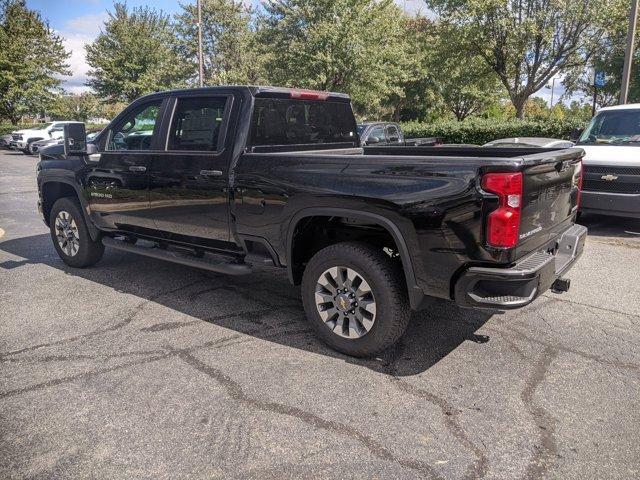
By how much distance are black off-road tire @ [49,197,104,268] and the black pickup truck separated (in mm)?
23

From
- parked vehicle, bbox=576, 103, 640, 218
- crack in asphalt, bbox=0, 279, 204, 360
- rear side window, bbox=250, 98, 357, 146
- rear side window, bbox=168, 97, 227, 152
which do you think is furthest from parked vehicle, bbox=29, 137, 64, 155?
parked vehicle, bbox=576, 103, 640, 218

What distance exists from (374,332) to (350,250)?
0.59 meters

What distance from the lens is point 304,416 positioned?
3.01m

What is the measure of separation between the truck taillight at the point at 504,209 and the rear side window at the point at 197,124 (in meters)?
2.37

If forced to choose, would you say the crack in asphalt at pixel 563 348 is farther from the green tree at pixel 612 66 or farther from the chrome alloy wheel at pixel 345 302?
the green tree at pixel 612 66

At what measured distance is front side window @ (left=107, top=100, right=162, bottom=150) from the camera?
198 inches

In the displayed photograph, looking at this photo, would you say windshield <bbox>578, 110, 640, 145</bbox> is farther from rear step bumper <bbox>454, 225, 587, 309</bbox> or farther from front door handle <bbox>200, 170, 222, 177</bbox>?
front door handle <bbox>200, 170, 222, 177</bbox>

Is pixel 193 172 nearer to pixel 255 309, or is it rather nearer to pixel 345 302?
pixel 255 309

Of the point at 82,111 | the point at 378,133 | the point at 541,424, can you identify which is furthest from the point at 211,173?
the point at 82,111

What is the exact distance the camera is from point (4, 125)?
36031mm

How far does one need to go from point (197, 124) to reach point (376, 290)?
2307mm

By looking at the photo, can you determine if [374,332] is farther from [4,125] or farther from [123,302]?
[4,125]

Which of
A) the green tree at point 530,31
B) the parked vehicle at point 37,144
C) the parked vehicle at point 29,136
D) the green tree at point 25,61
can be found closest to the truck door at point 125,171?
the green tree at point 530,31

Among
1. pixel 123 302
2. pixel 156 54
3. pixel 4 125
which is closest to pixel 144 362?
pixel 123 302
